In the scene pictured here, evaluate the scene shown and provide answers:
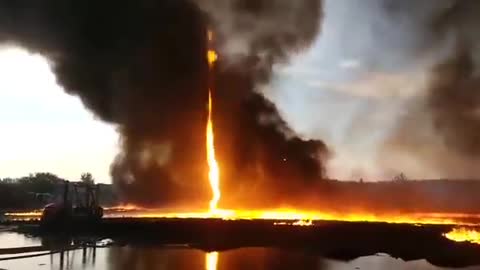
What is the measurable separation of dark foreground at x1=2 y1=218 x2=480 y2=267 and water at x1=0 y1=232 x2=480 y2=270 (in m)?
2.29

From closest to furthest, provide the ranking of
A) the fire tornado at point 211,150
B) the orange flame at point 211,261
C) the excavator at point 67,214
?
the orange flame at point 211,261 < the excavator at point 67,214 < the fire tornado at point 211,150

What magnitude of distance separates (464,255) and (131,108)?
3484 centimetres

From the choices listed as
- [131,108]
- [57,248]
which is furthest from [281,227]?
[131,108]

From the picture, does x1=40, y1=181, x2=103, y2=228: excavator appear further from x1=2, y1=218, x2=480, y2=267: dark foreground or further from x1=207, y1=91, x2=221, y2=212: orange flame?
x1=207, y1=91, x2=221, y2=212: orange flame

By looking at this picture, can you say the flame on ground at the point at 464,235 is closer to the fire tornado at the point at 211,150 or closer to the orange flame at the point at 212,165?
the fire tornado at the point at 211,150

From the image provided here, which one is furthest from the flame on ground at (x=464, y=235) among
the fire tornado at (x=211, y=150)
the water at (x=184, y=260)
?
the fire tornado at (x=211, y=150)

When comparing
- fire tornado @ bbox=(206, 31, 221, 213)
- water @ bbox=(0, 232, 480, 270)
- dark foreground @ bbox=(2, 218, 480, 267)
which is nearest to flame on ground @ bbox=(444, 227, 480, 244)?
dark foreground @ bbox=(2, 218, 480, 267)

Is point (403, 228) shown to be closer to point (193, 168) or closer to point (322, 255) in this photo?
point (322, 255)

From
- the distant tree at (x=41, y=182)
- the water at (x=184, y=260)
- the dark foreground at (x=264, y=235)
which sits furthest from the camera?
the distant tree at (x=41, y=182)

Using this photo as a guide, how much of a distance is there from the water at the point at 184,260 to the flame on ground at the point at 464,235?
21.2ft

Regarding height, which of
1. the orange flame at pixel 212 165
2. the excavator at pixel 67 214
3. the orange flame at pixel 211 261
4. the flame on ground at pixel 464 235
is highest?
the orange flame at pixel 212 165

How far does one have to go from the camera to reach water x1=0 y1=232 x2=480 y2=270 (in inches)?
1377

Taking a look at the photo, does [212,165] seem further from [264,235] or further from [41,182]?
[41,182]

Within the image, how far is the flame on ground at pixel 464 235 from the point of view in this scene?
46.8 meters
